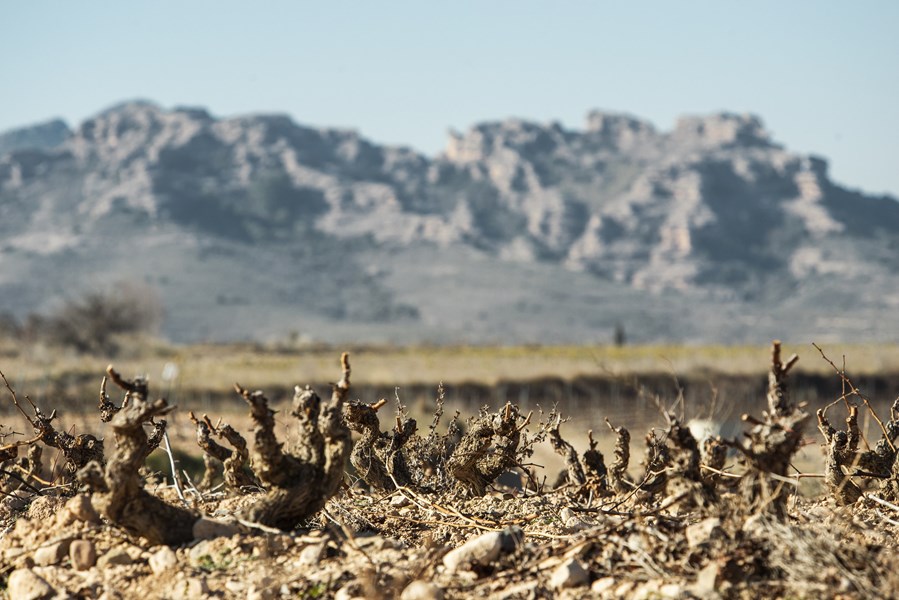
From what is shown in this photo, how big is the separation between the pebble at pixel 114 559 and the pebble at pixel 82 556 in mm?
49

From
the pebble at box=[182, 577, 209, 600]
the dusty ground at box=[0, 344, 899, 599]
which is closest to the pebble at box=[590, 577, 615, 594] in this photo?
the dusty ground at box=[0, 344, 899, 599]

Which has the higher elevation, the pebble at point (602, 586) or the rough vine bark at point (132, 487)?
the rough vine bark at point (132, 487)

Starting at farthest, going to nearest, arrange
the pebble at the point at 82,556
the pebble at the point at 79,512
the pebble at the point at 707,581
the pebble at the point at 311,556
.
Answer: the pebble at the point at 79,512 < the pebble at the point at 82,556 < the pebble at the point at 311,556 < the pebble at the point at 707,581

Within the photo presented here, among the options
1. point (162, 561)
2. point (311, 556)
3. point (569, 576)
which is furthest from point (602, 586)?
point (162, 561)

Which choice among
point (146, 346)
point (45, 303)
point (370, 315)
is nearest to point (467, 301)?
point (370, 315)

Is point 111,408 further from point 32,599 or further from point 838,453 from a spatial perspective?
point 838,453

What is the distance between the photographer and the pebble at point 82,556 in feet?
16.7

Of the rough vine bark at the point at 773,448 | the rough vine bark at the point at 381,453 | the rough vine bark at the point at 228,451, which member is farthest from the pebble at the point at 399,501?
the rough vine bark at the point at 773,448

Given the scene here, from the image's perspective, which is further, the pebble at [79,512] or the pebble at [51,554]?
the pebble at [79,512]

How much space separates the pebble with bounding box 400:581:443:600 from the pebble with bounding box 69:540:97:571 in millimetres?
1511

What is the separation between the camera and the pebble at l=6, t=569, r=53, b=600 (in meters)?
4.86

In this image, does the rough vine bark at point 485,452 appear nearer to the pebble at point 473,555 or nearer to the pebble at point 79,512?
the pebble at point 473,555

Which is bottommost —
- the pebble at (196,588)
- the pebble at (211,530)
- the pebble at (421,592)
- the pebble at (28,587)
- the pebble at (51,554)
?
the pebble at (28,587)

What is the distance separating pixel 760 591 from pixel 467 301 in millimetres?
170806
